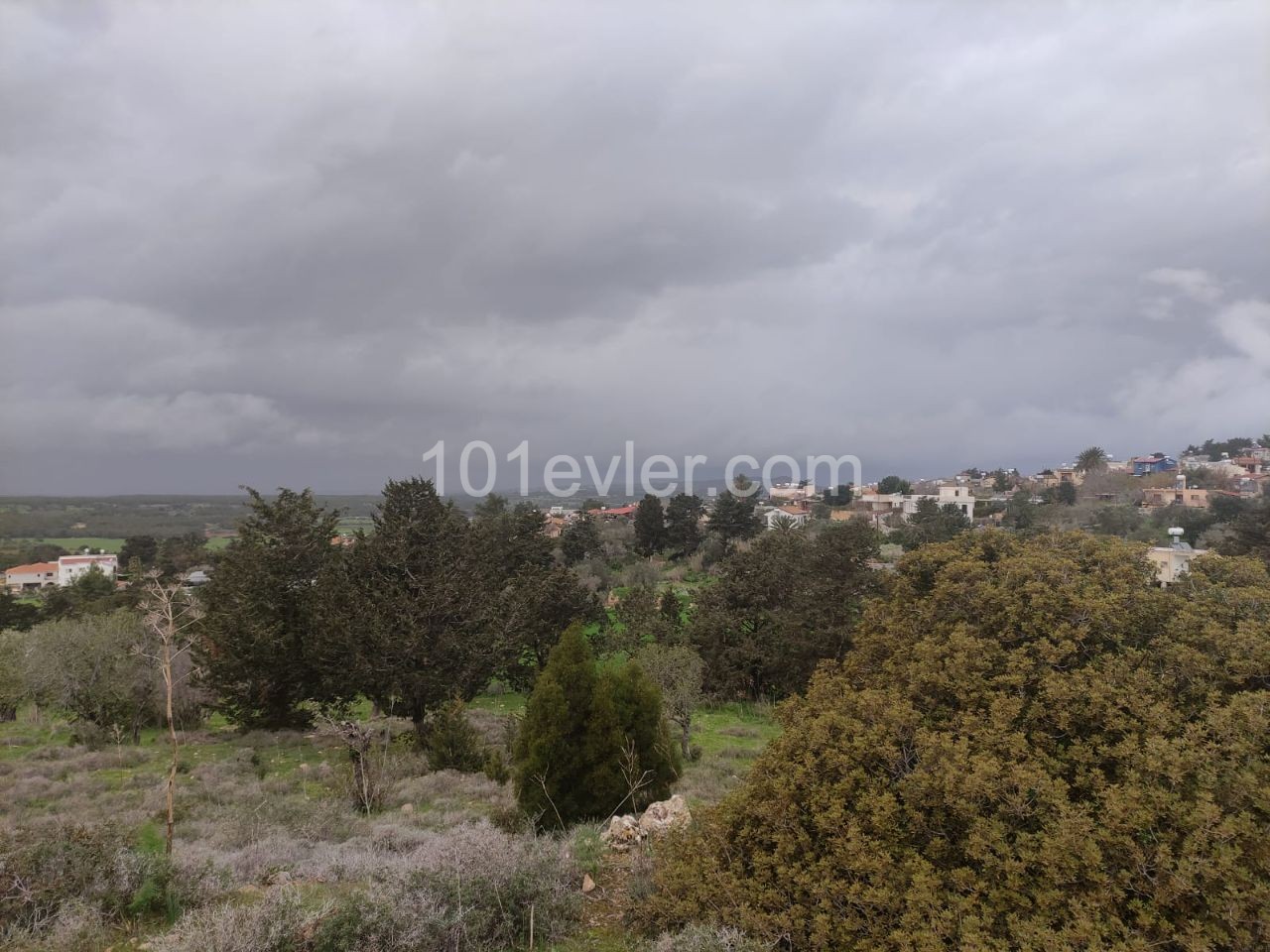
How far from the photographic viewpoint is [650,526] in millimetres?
56188

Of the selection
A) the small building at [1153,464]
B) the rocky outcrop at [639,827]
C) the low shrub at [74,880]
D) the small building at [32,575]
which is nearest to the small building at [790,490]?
the small building at [1153,464]

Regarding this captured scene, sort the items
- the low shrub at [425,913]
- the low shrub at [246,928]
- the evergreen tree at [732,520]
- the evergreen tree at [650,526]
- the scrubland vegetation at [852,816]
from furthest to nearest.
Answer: the evergreen tree at [650,526] → the evergreen tree at [732,520] → the low shrub at [425,913] → the low shrub at [246,928] → the scrubland vegetation at [852,816]

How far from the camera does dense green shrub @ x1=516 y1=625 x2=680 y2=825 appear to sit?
902 centimetres

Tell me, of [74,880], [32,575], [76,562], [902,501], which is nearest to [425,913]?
[74,880]

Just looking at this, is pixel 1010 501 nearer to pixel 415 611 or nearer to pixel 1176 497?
pixel 1176 497

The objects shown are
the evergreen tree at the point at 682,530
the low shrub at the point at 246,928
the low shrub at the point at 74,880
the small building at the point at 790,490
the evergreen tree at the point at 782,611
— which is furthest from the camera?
the small building at the point at 790,490

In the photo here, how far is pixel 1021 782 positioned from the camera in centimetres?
395

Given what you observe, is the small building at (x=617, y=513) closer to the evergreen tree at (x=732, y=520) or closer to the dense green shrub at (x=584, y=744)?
the evergreen tree at (x=732, y=520)

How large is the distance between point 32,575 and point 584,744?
74.1 m

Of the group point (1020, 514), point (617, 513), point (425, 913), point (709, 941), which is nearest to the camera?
point (709, 941)

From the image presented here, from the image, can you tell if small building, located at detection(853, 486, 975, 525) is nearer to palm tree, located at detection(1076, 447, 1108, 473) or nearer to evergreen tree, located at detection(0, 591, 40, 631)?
palm tree, located at detection(1076, 447, 1108, 473)

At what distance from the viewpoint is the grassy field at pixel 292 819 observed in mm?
5227

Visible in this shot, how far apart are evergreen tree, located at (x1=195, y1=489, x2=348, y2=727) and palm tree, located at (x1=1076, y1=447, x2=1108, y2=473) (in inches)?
3419

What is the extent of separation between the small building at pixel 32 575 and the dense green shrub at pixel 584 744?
6919cm
